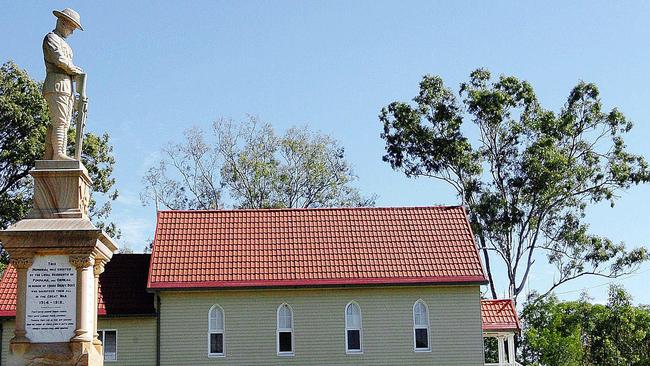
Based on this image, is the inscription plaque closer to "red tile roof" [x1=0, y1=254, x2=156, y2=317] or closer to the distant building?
the distant building

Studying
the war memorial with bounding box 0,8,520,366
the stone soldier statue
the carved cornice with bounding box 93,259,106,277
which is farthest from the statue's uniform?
the war memorial with bounding box 0,8,520,366

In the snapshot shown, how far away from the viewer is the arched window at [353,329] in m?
31.3

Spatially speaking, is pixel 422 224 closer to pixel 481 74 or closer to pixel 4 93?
pixel 481 74

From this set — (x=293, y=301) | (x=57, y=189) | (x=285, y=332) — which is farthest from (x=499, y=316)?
(x=57, y=189)

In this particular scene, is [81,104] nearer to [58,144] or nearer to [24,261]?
[58,144]

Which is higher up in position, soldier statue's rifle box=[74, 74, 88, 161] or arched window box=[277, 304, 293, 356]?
soldier statue's rifle box=[74, 74, 88, 161]

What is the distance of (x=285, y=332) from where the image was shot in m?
31.3

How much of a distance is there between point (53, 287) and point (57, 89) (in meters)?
3.78

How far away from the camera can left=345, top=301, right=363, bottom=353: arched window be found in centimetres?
3134

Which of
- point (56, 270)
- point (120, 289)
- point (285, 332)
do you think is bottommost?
point (285, 332)

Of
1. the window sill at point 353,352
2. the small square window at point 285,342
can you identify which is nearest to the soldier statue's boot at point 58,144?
the small square window at point 285,342

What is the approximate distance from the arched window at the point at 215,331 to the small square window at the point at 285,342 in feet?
6.40

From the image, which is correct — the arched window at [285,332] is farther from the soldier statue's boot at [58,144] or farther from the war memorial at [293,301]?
the soldier statue's boot at [58,144]

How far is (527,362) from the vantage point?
1738 inches
